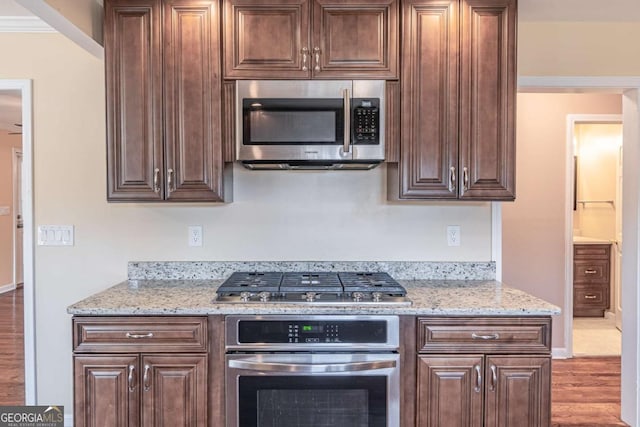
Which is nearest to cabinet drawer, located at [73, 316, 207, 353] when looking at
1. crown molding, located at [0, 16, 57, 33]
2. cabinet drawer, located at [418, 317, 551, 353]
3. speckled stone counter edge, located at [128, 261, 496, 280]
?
speckled stone counter edge, located at [128, 261, 496, 280]

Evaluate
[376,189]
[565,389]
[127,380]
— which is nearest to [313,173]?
[376,189]

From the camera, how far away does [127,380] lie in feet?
6.15

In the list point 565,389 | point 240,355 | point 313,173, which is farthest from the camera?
point 565,389

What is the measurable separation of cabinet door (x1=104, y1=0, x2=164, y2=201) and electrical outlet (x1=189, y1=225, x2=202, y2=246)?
41cm

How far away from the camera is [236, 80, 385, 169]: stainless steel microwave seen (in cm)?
212

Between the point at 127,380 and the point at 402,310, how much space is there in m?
1.22

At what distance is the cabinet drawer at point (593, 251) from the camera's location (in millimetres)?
4781

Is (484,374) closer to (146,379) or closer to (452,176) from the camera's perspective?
(452,176)

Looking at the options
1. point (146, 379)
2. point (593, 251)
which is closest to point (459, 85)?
point (146, 379)

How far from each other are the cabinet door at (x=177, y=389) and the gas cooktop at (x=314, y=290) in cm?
32

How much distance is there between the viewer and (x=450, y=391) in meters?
1.88

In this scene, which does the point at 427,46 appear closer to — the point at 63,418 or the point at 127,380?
the point at 127,380

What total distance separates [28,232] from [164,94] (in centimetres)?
122

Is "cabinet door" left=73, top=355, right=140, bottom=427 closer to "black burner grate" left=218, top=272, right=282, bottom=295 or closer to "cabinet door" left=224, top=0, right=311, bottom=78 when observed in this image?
"black burner grate" left=218, top=272, right=282, bottom=295
